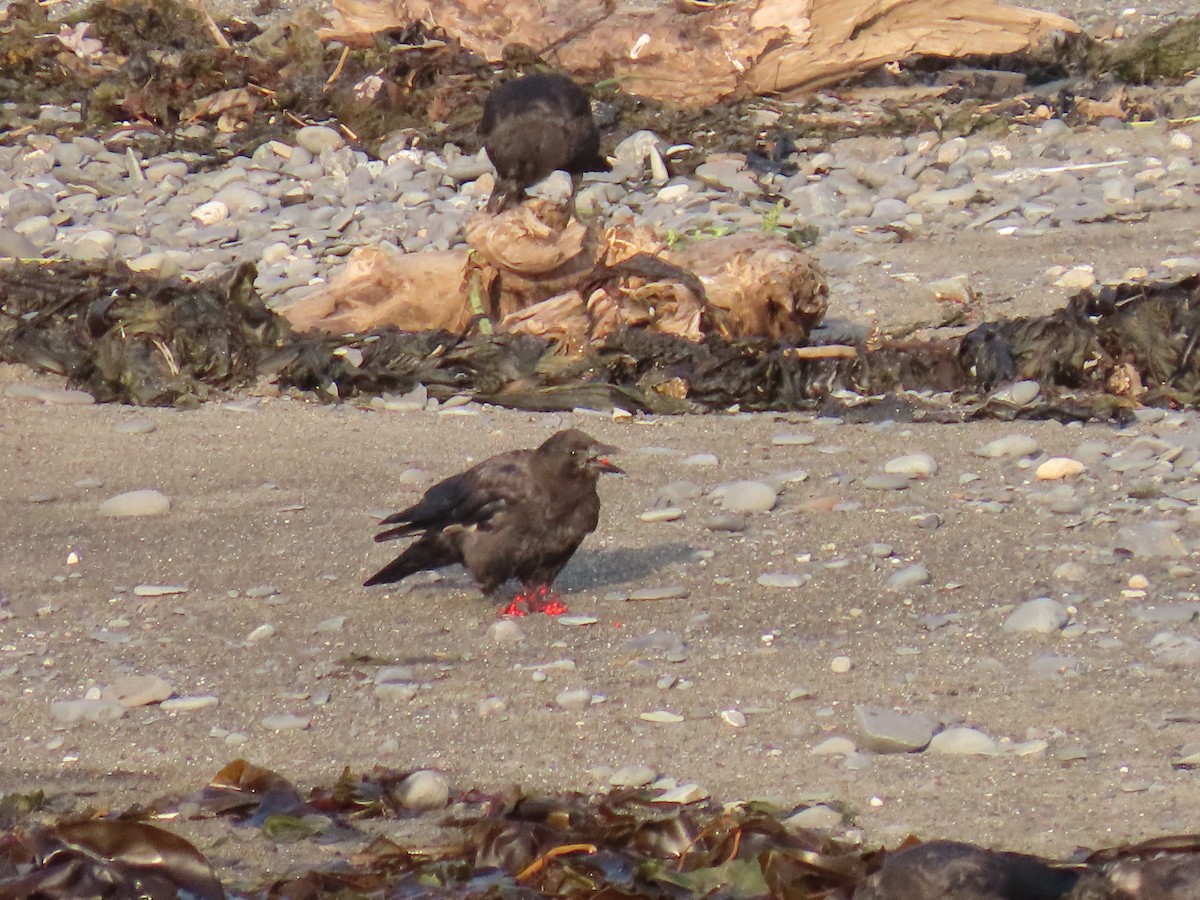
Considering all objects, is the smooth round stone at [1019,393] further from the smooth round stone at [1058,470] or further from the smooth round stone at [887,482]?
the smooth round stone at [887,482]

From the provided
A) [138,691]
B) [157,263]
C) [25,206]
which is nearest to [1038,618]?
[138,691]

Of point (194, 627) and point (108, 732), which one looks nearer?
point (108, 732)

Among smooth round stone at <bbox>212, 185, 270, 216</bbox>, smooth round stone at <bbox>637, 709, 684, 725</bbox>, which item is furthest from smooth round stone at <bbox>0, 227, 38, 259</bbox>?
smooth round stone at <bbox>637, 709, 684, 725</bbox>

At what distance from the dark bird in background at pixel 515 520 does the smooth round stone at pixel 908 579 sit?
86cm

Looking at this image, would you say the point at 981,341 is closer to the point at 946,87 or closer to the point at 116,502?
the point at 116,502

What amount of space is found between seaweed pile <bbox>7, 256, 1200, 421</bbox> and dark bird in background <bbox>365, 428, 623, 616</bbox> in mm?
1949

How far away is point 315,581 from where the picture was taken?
5.38 m

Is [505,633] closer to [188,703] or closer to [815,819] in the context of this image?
[188,703]

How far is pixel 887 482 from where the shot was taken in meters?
6.07

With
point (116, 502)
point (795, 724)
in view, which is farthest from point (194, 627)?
point (795, 724)

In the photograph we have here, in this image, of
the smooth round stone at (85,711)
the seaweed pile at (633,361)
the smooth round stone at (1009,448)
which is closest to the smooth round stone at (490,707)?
the smooth round stone at (85,711)

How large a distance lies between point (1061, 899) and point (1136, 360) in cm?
478

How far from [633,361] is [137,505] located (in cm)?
229

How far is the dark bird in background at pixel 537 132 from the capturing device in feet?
36.0
